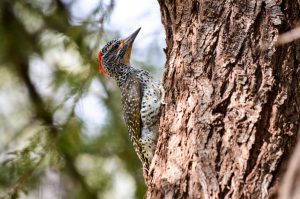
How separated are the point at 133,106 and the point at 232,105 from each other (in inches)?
57.2

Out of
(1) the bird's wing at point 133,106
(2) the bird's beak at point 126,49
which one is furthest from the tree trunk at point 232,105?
(2) the bird's beak at point 126,49

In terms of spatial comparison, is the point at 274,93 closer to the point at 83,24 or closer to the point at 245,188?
the point at 245,188

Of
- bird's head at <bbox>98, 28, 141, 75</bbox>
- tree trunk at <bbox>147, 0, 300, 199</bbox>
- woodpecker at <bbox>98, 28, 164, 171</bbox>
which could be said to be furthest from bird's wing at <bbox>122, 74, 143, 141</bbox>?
tree trunk at <bbox>147, 0, 300, 199</bbox>

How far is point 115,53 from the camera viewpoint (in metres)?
5.12

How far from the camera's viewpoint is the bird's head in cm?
507

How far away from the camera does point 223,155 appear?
294 cm

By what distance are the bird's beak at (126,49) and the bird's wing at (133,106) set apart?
21.4 inches

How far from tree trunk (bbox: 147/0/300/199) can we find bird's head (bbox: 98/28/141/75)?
184 cm

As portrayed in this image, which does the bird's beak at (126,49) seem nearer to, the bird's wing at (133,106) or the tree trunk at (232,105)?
the bird's wing at (133,106)

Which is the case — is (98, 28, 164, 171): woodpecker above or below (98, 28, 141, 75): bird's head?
below

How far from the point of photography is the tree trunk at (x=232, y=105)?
114 inches

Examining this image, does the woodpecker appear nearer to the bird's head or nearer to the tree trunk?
the bird's head

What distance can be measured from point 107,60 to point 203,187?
236cm

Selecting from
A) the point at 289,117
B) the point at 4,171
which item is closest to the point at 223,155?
the point at 289,117
